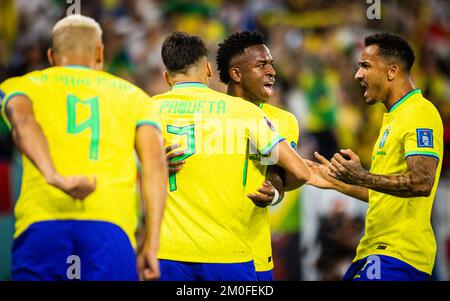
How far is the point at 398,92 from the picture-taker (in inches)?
254

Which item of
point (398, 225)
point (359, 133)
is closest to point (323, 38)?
point (359, 133)

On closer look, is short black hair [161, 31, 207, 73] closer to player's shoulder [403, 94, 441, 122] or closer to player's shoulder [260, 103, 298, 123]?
player's shoulder [260, 103, 298, 123]

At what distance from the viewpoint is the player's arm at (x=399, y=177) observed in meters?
5.83

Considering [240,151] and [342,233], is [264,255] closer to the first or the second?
[240,151]

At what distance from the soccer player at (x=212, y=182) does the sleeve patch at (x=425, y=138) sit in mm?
975

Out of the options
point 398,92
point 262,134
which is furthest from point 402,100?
point 262,134

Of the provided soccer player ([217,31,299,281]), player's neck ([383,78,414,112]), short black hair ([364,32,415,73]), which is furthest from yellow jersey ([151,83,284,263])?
short black hair ([364,32,415,73])

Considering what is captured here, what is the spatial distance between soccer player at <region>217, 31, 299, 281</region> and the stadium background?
11.4 feet

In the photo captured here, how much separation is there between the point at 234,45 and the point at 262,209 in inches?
50.3

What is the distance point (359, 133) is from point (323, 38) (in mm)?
2235

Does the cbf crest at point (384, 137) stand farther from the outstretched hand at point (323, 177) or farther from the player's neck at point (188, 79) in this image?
the player's neck at point (188, 79)

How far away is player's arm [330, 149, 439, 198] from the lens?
19.1 ft

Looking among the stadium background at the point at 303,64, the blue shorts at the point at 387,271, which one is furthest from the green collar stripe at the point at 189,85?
the stadium background at the point at 303,64

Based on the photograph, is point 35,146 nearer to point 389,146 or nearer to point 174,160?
point 174,160
